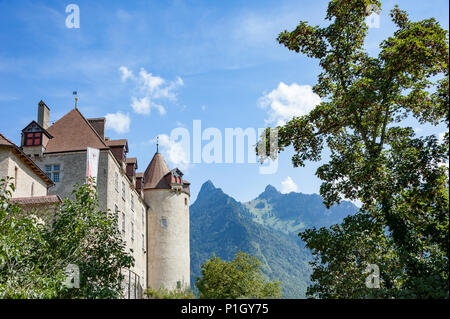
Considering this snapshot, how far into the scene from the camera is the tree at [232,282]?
48472mm

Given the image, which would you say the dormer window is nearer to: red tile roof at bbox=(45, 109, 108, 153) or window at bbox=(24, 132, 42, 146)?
window at bbox=(24, 132, 42, 146)

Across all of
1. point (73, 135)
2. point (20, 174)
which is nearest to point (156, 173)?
point (73, 135)

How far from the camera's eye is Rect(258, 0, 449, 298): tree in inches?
540

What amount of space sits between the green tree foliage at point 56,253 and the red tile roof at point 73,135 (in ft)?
66.9

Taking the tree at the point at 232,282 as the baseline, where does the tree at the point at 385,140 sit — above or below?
above

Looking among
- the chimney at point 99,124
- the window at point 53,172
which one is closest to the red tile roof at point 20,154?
the window at point 53,172

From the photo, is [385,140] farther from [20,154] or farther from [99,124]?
[99,124]

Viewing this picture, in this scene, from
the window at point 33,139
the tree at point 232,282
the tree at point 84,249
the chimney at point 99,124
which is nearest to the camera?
the tree at point 84,249

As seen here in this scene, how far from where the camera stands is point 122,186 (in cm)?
4228

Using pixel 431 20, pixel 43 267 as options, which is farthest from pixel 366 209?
pixel 43 267

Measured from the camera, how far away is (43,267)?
666 inches

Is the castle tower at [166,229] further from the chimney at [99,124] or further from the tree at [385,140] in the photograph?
the tree at [385,140]

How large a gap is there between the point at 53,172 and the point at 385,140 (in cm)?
2805
